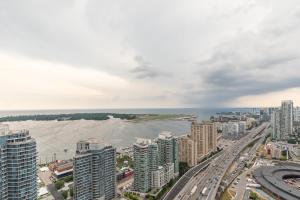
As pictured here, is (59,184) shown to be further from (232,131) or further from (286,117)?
(286,117)

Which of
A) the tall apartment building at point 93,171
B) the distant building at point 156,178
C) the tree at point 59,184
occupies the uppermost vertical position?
the tall apartment building at point 93,171

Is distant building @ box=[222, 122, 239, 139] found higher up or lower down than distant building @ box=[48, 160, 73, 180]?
higher up

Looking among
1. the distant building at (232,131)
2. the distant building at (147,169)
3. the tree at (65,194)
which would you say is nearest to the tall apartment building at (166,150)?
the distant building at (147,169)

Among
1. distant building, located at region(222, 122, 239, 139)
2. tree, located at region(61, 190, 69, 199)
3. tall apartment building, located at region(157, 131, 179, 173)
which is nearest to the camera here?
tree, located at region(61, 190, 69, 199)

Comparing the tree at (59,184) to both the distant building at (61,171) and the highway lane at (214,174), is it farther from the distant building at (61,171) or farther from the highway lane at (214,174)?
the highway lane at (214,174)

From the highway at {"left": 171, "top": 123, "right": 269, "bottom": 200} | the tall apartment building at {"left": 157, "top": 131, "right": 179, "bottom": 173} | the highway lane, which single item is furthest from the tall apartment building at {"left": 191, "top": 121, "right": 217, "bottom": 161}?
the tall apartment building at {"left": 157, "top": 131, "right": 179, "bottom": 173}

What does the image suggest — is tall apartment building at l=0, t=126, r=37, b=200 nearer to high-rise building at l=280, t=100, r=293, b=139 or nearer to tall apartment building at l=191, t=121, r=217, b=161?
tall apartment building at l=191, t=121, r=217, b=161

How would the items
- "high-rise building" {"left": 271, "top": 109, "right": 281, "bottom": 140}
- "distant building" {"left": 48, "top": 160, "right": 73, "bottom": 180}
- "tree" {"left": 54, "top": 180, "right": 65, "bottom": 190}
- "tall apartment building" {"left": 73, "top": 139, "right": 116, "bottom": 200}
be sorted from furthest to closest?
"high-rise building" {"left": 271, "top": 109, "right": 281, "bottom": 140}
"distant building" {"left": 48, "top": 160, "right": 73, "bottom": 180}
"tree" {"left": 54, "top": 180, "right": 65, "bottom": 190}
"tall apartment building" {"left": 73, "top": 139, "right": 116, "bottom": 200}

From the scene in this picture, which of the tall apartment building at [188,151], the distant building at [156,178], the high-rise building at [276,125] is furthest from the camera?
the high-rise building at [276,125]
